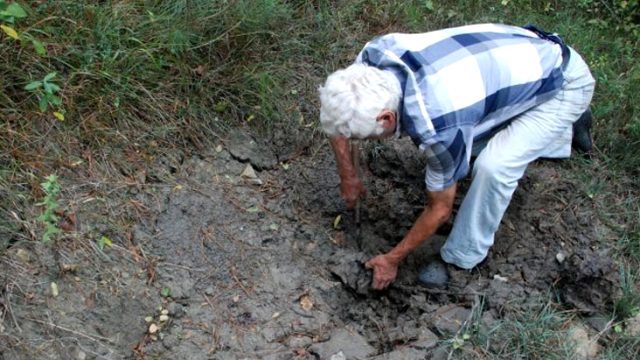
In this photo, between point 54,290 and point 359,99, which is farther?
point 54,290

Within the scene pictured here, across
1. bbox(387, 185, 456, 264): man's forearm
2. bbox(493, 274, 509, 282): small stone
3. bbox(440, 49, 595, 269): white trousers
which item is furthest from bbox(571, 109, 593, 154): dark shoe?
bbox(387, 185, 456, 264): man's forearm

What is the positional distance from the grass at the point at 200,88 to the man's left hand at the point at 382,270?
52cm

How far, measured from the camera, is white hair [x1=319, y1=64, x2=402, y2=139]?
214 cm

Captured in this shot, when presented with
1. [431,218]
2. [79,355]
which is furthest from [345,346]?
[79,355]

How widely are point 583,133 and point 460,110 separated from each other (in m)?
1.34

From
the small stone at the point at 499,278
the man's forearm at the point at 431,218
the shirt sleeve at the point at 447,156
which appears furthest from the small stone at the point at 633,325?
the shirt sleeve at the point at 447,156

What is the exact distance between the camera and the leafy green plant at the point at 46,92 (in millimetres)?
2455

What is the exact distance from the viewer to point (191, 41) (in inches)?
124

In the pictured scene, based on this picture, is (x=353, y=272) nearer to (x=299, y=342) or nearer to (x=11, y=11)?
(x=299, y=342)

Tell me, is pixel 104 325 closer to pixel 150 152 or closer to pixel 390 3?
pixel 150 152

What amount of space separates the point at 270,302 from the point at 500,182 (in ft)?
3.46

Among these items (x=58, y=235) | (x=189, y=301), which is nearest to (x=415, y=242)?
(x=189, y=301)

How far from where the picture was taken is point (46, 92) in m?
2.67

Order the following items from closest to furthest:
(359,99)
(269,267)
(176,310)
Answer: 1. (359,99)
2. (176,310)
3. (269,267)
